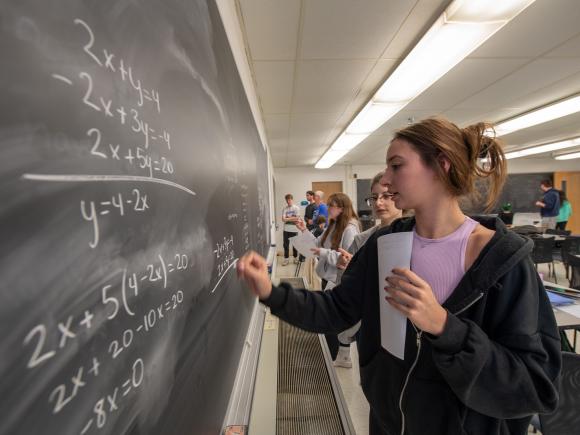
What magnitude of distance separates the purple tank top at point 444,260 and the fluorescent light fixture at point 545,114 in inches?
178

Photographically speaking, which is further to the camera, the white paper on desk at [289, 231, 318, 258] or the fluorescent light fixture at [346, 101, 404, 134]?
the fluorescent light fixture at [346, 101, 404, 134]

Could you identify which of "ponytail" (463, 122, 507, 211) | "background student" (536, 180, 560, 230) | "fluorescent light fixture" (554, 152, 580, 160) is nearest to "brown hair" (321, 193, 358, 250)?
"ponytail" (463, 122, 507, 211)

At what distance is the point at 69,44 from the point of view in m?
0.29

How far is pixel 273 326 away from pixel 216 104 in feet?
6.21

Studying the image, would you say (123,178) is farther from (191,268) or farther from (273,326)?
(273,326)

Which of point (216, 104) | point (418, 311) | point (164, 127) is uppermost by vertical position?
point (216, 104)

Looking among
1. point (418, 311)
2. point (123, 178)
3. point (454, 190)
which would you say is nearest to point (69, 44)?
point (123, 178)

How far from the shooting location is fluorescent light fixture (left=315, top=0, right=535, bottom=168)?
166cm

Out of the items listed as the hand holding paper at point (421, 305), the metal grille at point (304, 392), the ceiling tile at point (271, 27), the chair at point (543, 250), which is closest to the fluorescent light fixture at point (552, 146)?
the chair at point (543, 250)

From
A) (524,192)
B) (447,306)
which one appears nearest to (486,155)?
(447,306)

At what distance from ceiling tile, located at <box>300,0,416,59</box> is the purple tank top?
1610mm

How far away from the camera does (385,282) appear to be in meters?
0.83

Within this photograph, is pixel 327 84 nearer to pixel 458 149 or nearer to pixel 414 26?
pixel 414 26

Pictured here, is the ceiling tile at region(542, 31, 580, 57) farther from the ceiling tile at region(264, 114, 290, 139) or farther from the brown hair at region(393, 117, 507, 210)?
the ceiling tile at region(264, 114, 290, 139)
